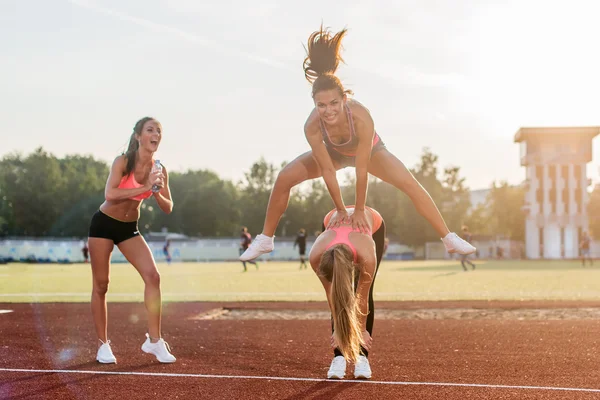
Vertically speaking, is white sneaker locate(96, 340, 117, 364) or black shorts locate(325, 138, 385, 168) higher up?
black shorts locate(325, 138, 385, 168)

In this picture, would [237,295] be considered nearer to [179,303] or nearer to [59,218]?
[179,303]

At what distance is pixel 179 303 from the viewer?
56.2 feet

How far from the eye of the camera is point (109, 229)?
786 cm

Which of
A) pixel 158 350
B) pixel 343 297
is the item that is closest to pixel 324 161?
pixel 343 297

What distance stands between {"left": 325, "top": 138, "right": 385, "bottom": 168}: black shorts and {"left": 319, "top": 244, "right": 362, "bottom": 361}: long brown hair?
1.31 meters

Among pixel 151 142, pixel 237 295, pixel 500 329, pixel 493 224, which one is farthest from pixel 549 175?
pixel 151 142

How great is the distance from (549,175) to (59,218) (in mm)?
58419

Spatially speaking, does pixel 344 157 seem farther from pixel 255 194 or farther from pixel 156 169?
pixel 255 194

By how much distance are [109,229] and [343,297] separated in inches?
128

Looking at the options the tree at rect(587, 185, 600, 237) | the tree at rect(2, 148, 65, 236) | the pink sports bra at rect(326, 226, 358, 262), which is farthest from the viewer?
the tree at rect(587, 185, 600, 237)

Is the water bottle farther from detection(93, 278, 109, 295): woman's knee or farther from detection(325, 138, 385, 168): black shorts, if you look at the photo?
detection(325, 138, 385, 168): black shorts

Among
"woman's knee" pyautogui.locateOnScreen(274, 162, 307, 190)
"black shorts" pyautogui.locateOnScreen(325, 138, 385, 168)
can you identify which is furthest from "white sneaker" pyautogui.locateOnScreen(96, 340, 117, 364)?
"black shorts" pyautogui.locateOnScreen(325, 138, 385, 168)

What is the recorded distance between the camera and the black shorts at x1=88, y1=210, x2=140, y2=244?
7.86 meters

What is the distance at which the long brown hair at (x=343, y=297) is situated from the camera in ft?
19.0
